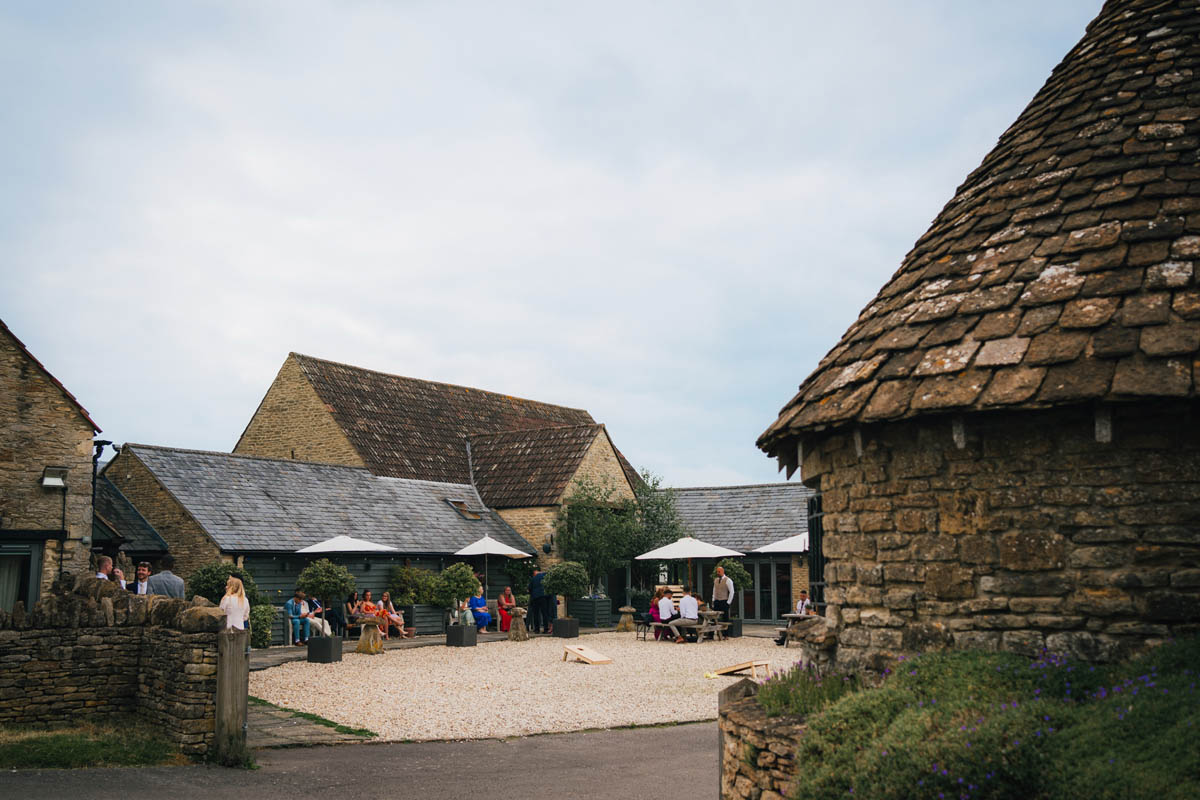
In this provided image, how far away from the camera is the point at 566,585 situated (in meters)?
25.5

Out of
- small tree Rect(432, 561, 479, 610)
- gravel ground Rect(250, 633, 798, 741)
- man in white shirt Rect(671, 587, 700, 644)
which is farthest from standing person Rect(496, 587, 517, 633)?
man in white shirt Rect(671, 587, 700, 644)

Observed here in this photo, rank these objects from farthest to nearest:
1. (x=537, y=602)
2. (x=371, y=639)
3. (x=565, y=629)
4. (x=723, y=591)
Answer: (x=537, y=602) < (x=723, y=591) < (x=565, y=629) < (x=371, y=639)

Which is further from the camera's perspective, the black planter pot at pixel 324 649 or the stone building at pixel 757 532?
the stone building at pixel 757 532

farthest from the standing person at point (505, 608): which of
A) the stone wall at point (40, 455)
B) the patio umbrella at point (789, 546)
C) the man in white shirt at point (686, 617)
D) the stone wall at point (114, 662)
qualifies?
the stone wall at point (114, 662)

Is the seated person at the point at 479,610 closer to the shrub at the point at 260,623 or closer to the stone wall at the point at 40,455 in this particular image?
the shrub at the point at 260,623

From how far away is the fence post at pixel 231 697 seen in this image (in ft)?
32.1

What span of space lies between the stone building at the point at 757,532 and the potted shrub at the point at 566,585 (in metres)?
6.41

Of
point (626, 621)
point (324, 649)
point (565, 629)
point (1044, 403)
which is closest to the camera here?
point (1044, 403)

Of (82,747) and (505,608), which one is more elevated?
(505,608)

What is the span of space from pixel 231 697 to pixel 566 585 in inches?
629

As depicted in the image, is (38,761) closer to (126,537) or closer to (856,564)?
(856,564)

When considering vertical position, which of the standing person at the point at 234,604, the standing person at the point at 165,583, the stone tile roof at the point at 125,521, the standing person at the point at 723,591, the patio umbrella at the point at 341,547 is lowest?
the standing person at the point at 723,591

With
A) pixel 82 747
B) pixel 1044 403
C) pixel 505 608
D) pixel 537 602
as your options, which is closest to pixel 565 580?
pixel 537 602

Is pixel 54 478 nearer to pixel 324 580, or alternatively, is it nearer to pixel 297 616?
pixel 324 580
